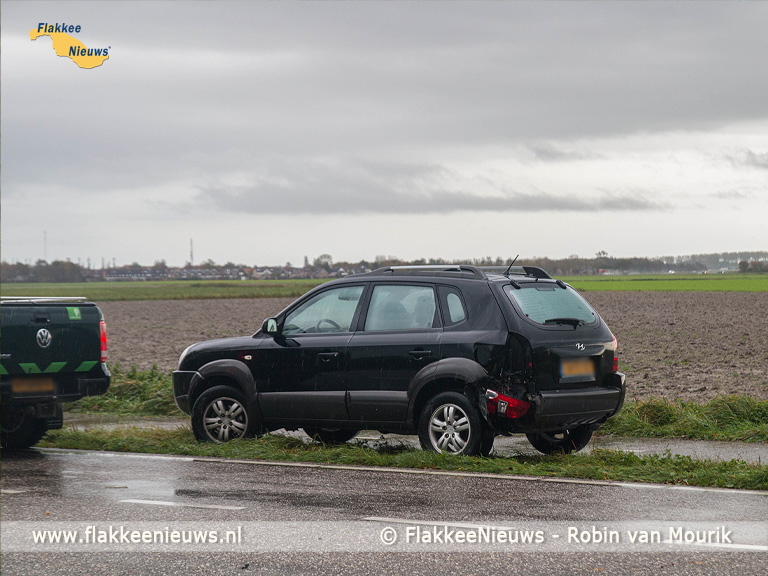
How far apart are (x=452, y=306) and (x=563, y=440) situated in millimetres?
2228

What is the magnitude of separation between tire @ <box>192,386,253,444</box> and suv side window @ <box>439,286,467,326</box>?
105 inches

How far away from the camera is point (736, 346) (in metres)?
25.8

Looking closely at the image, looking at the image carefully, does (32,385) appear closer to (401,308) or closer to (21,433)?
(21,433)

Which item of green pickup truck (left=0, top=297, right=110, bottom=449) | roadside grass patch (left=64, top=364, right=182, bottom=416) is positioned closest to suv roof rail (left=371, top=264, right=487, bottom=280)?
green pickup truck (left=0, top=297, right=110, bottom=449)

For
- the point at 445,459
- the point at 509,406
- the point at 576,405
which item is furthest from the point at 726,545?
the point at 445,459

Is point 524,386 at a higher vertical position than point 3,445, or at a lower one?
higher

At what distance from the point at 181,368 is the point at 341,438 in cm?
212

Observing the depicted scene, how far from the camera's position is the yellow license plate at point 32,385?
10375mm

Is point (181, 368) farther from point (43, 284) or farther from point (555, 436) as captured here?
point (43, 284)

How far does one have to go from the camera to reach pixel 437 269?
1046cm

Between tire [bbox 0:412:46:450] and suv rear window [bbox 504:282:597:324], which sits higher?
suv rear window [bbox 504:282:597:324]

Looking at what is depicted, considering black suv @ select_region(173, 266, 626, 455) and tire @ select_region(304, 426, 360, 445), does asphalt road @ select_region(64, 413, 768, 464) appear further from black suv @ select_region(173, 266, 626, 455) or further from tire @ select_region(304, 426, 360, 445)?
black suv @ select_region(173, 266, 626, 455)

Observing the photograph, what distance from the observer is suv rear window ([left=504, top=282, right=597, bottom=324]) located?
970 centimetres

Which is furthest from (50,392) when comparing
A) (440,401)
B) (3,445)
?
(440,401)
